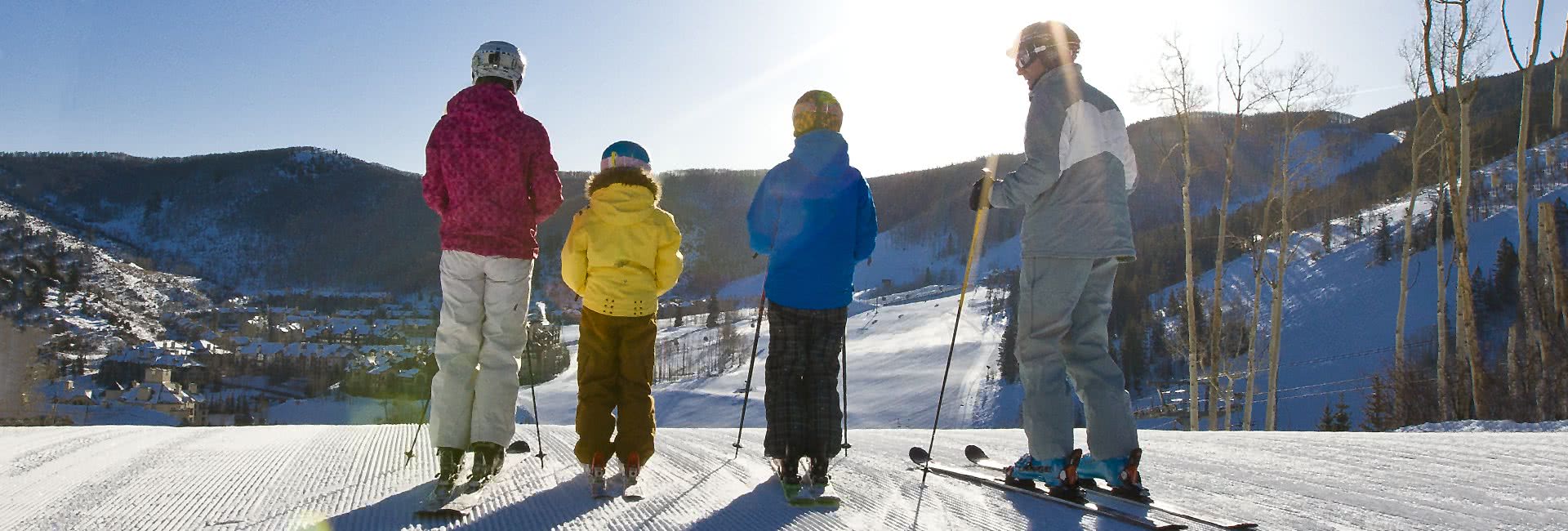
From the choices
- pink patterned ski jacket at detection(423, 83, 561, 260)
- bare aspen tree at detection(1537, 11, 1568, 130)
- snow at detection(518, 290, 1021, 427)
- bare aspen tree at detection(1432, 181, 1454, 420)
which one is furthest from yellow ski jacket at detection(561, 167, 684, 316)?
snow at detection(518, 290, 1021, 427)

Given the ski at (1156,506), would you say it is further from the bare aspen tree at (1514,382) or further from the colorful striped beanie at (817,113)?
the bare aspen tree at (1514,382)

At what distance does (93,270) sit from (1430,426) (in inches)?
7740

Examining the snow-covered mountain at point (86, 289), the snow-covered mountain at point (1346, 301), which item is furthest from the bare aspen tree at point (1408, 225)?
the snow-covered mountain at point (86, 289)

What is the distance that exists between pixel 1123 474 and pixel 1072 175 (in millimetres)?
1045

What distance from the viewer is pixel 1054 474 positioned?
2852 mm

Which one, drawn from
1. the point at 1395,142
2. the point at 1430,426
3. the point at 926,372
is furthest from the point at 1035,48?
the point at 1395,142

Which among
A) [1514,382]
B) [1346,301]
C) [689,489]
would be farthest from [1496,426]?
[1346,301]

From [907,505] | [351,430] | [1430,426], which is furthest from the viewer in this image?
[1430,426]

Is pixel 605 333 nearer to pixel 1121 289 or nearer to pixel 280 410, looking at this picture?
pixel 1121 289

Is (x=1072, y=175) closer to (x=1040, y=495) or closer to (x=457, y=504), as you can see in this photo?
(x=1040, y=495)

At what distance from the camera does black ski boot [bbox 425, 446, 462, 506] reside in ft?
8.16

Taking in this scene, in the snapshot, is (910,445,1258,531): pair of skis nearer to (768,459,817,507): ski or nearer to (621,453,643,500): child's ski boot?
(768,459,817,507): ski

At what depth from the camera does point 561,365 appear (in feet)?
277

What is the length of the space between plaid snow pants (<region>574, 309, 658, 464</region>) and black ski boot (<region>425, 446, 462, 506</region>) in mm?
402
